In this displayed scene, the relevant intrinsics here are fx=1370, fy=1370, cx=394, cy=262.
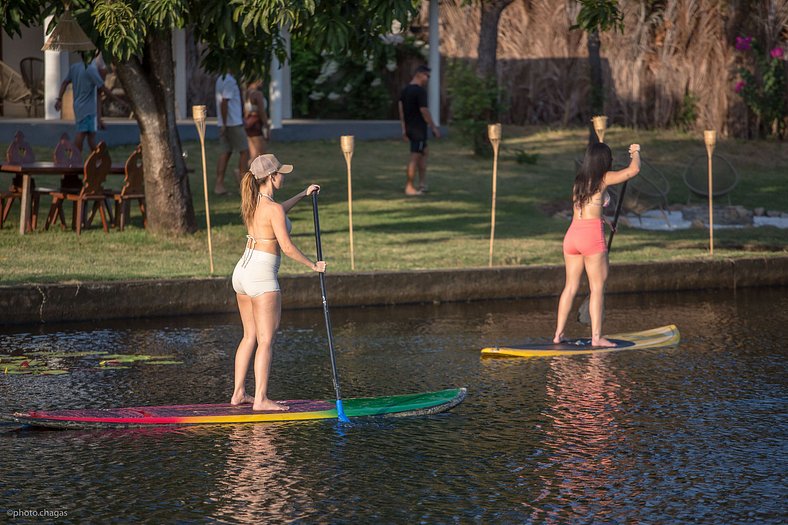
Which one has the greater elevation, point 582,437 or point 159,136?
point 159,136

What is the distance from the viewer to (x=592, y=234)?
10.4 meters

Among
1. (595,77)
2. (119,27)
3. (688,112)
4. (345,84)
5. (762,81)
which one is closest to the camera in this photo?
(119,27)

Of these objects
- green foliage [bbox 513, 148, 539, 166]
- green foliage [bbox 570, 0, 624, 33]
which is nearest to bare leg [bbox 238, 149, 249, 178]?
green foliage [bbox 570, 0, 624, 33]

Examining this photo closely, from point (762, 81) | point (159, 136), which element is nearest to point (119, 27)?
point (159, 136)

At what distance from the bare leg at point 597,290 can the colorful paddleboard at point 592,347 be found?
0.09 metres

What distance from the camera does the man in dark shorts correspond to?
1959 cm

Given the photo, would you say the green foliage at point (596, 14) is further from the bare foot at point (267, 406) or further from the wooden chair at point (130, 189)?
the bare foot at point (267, 406)

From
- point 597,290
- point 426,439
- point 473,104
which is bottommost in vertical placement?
point 426,439

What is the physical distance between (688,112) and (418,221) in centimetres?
1187

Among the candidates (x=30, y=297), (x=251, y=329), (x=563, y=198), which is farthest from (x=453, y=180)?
(x=251, y=329)

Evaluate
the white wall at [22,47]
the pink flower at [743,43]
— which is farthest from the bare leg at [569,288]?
the white wall at [22,47]

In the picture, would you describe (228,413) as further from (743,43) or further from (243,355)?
(743,43)

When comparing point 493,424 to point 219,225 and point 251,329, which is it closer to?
point 251,329

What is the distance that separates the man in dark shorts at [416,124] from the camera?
64.3 ft
